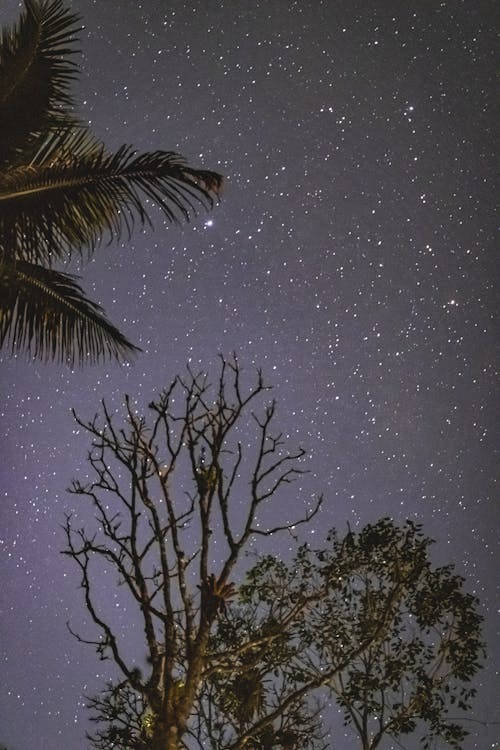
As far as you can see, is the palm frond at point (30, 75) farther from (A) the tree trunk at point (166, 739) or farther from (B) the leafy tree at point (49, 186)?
(A) the tree trunk at point (166, 739)

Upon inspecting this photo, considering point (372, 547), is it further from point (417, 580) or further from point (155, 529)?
point (155, 529)

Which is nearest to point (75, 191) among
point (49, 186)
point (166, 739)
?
point (49, 186)

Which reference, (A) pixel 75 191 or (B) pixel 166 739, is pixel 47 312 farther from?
(B) pixel 166 739

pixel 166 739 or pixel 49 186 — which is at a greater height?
pixel 49 186

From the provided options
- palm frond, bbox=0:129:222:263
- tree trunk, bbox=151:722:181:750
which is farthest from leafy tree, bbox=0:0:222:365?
tree trunk, bbox=151:722:181:750

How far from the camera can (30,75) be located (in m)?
3.77

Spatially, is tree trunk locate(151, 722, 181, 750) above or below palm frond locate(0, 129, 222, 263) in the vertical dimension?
below

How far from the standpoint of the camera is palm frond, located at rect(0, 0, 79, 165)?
3.66m

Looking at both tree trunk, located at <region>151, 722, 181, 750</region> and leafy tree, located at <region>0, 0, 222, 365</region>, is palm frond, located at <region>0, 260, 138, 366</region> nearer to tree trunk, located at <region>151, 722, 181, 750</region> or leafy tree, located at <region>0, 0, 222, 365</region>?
leafy tree, located at <region>0, 0, 222, 365</region>

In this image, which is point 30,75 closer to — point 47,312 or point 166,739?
point 47,312

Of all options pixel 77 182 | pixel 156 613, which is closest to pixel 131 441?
pixel 156 613

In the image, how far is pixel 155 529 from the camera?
511cm

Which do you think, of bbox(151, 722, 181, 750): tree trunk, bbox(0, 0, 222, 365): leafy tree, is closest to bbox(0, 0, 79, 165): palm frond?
bbox(0, 0, 222, 365): leafy tree

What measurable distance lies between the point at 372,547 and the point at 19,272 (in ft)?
25.4
